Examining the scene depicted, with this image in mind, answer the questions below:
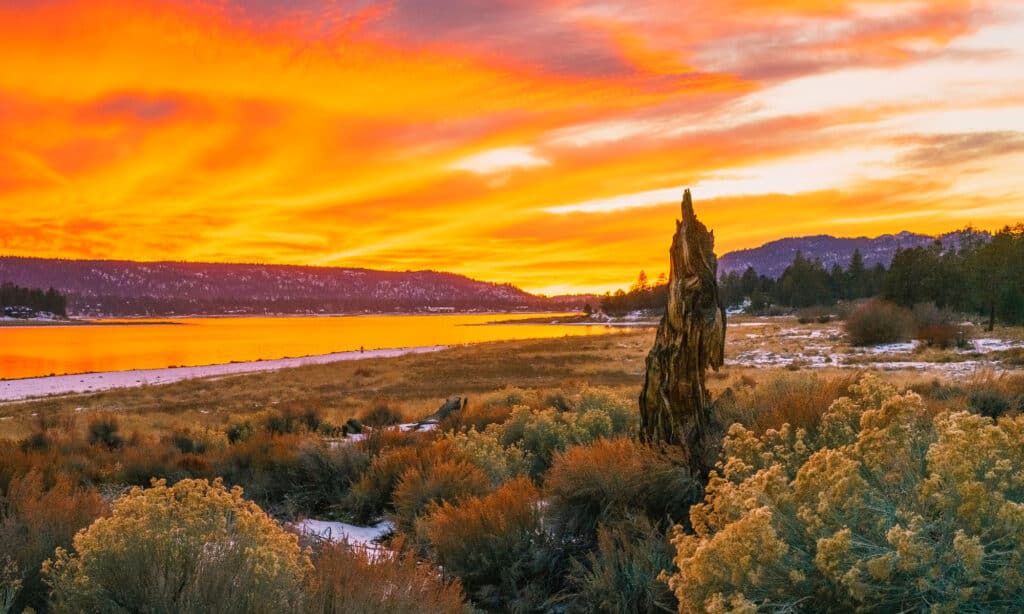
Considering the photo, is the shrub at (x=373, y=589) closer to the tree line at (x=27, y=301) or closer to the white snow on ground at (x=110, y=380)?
the white snow on ground at (x=110, y=380)

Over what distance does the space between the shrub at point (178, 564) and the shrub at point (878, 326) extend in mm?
37400

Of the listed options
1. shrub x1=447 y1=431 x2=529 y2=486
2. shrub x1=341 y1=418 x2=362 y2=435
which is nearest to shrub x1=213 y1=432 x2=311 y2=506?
shrub x1=447 y1=431 x2=529 y2=486

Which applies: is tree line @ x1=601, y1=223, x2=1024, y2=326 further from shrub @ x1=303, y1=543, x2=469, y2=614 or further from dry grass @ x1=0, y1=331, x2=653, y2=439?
shrub @ x1=303, y1=543, x2=469, y2=614

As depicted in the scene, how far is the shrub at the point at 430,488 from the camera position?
261 inches

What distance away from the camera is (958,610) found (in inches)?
96.8

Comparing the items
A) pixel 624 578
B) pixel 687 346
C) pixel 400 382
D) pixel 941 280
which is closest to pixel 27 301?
pixel 400 382

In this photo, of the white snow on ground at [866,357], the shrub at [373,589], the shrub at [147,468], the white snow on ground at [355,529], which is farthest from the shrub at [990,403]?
the white snow on ground at [866,357]

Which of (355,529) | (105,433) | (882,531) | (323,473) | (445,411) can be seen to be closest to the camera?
(882,531)

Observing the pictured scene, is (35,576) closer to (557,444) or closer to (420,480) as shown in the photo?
(420,480)

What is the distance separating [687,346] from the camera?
671 cm

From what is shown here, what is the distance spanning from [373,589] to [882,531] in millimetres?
2309

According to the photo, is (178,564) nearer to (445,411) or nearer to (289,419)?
(445,411)

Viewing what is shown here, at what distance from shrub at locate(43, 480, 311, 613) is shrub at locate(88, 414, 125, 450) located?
35.5ft

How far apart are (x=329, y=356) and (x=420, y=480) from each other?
168 ft
